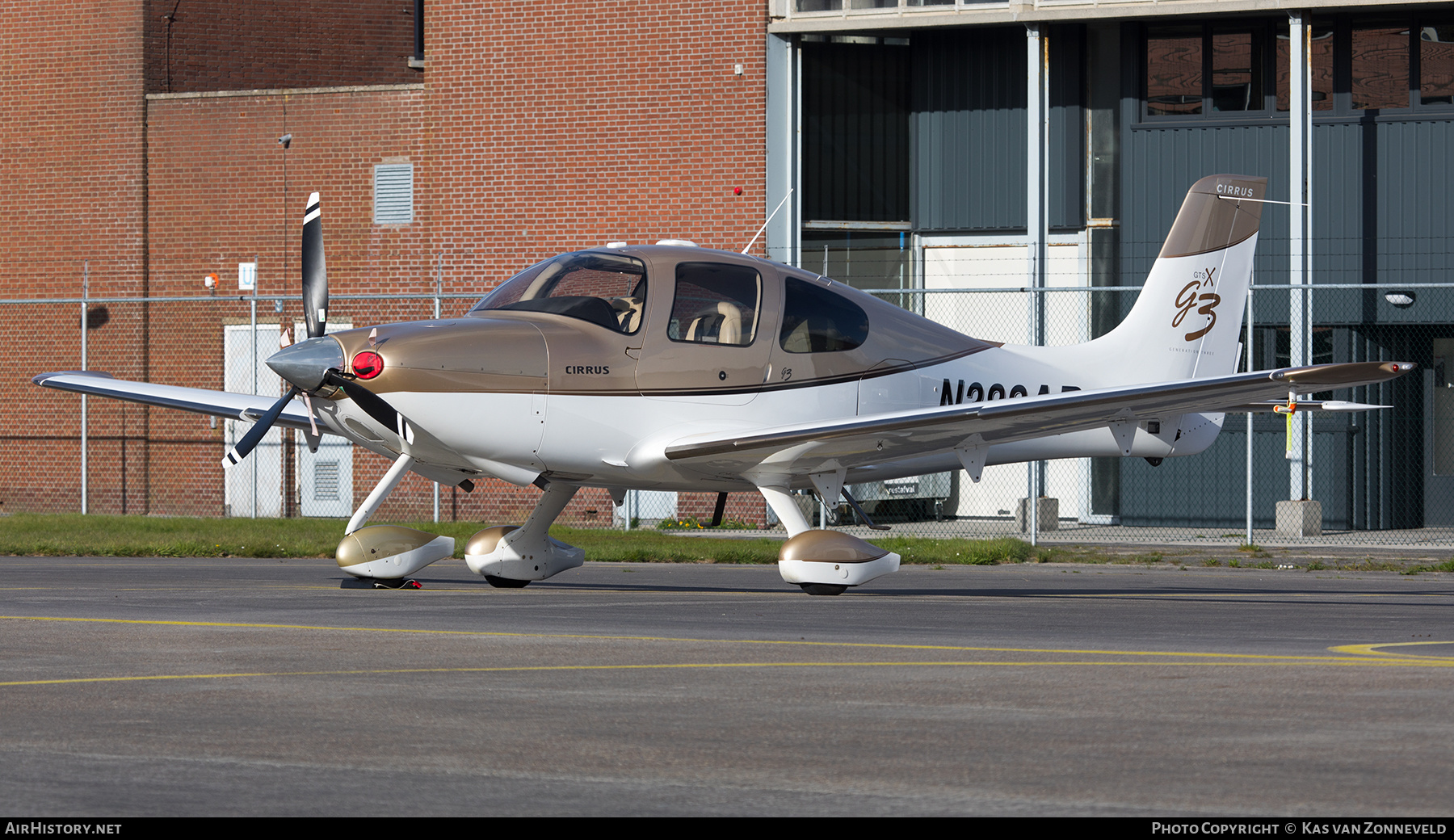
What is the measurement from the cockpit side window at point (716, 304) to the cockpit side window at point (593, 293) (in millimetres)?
294

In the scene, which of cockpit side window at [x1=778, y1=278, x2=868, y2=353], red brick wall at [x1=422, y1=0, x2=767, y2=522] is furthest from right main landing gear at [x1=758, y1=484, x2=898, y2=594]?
red brick wall at [x1=422, y1=0, x2=767, y2=522]

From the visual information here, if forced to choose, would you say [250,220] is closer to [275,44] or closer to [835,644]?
[275,44]

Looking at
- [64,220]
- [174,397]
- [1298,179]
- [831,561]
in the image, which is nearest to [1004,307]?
[1298,179]

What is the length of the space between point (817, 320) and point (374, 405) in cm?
340

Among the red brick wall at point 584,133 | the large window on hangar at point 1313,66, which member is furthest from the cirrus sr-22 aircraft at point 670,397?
the large window on hangar at point 1313,66

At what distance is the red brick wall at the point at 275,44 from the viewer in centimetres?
2653

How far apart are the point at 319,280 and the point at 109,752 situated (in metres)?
6.74

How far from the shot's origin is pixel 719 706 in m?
6.74

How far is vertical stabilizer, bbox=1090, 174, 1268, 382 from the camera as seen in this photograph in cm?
1459

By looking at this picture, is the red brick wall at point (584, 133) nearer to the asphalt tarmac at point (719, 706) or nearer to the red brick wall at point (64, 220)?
the red brick wall at point (64, 220)

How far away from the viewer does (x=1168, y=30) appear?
23.3 metres

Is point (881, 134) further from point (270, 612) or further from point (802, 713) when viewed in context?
point (802, 713)
